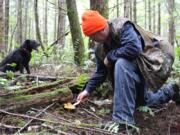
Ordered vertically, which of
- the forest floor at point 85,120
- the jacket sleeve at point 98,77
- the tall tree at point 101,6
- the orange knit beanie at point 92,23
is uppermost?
the tall tree at point 101,6

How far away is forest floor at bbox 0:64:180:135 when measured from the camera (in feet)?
13.3

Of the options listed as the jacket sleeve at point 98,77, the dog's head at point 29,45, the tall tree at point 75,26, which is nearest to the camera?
the jacket sleeve at point 98,77

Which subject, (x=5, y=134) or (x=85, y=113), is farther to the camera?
(x=85, y=113)

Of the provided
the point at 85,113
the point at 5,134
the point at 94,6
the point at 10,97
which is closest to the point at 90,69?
the point at 94,6

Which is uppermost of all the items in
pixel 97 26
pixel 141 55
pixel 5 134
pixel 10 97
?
pixel 97 26

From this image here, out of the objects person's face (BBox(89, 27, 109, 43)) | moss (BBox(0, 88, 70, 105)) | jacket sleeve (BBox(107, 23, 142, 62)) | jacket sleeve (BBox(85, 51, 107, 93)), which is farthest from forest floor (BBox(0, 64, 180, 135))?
person's face (BBox(89, 27, 109, 43))

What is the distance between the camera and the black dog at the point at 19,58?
29.9 feet

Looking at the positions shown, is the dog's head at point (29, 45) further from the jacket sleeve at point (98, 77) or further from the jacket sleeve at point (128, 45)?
the jacket sleeve at point (128, 45)

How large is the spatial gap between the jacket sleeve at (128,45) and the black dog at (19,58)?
4.85m

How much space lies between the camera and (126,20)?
451cm

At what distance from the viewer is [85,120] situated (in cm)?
461

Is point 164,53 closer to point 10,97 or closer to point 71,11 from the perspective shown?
point 10,97

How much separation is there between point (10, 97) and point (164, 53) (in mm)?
2036

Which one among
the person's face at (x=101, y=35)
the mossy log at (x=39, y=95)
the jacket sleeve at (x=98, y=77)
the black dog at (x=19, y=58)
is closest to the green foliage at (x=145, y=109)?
the jacket sleeve at (x=98, y=77)
